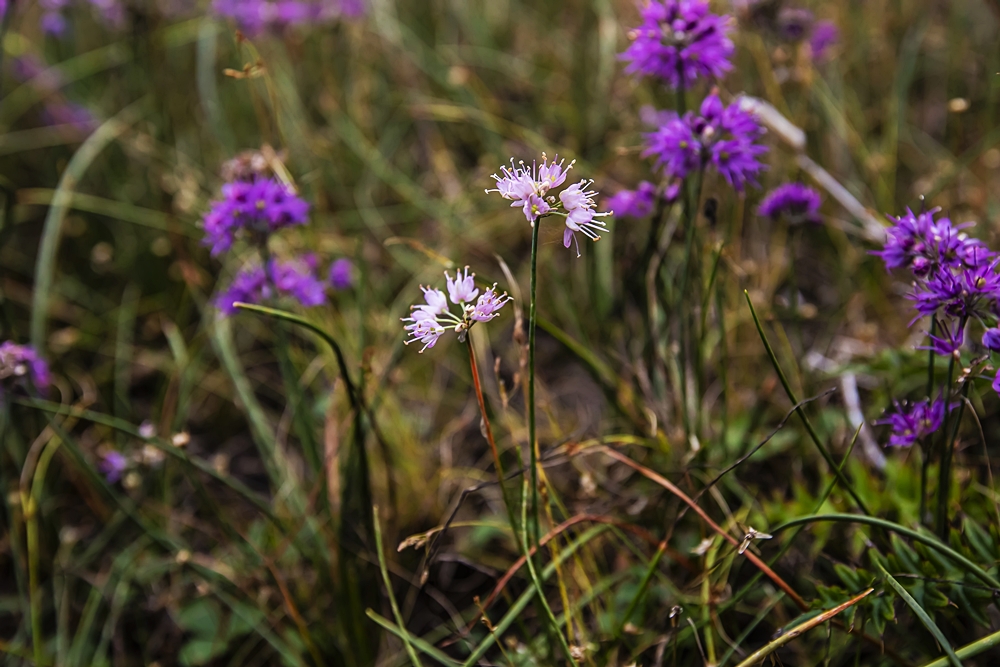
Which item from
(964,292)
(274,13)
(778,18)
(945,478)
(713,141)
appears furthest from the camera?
(274,13)

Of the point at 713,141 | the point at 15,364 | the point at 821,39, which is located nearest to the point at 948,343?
the point at 713,141

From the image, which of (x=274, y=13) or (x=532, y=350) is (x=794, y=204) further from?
(x=274, y=13)

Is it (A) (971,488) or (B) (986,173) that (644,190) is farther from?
(B) (986,173)

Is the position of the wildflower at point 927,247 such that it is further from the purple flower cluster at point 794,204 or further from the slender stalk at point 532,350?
the slender stalk at point 532,350

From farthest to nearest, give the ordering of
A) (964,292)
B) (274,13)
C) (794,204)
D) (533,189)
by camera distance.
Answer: (274,13) < (794,204) < (964,292) < (533,189)

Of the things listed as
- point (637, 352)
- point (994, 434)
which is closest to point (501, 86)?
point (637, 352)

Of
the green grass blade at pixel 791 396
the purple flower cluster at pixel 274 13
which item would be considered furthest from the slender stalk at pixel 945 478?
the purple flower cluster at pixel 274 13

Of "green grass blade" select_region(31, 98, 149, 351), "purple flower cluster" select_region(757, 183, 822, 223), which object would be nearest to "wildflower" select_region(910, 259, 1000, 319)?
"purple flower cluster" select_region(757, 183, 822, 223)

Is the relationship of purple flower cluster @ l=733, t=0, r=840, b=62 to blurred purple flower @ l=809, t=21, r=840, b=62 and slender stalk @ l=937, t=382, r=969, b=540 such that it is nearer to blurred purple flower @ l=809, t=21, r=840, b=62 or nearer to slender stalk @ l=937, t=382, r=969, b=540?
blurred purple flower @ l=809, t=21, r=840, b=62
